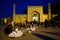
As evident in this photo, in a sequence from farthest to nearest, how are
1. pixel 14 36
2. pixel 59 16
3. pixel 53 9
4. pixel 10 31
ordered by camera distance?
pixel 53 9, pixel 59 16, pixel 10 31, pixel 14 36

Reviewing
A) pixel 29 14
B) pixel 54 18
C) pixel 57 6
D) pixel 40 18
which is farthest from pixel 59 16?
pixel 57 6

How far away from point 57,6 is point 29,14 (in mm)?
15581

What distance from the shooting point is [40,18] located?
48312 millimetres

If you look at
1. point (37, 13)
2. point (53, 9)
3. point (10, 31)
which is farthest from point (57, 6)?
point (10, 31)

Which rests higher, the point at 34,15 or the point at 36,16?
the point at 34,15

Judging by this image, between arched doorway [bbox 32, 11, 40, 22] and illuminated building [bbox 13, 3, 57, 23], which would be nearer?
illuminated building [bbox 13, 3, 57, 23]

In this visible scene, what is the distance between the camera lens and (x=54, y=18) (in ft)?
155

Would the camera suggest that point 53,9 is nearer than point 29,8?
No

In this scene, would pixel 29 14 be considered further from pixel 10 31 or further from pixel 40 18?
pixel 10 31

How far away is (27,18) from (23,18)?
1.53 meters

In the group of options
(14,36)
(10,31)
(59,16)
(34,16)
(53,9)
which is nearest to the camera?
(14,36)

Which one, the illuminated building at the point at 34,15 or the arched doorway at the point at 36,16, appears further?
the arched doorway at the point at 36,16

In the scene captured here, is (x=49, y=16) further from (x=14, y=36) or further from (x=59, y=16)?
(x=14, y=36)

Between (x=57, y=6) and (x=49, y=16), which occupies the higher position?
(x=57, y=6)
